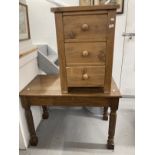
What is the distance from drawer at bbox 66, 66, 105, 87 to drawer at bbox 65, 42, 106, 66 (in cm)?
4

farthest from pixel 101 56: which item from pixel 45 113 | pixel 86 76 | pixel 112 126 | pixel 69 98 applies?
pixel 45 113

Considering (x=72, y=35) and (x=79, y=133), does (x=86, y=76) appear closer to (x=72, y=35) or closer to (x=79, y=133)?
(x=72, y=35)

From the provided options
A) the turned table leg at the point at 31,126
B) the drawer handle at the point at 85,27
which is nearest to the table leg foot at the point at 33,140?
the turned table leg at the point at 31,126

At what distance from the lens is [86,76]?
4.10 ft

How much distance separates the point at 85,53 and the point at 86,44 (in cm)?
6

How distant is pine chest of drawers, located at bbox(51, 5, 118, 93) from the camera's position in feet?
3.63

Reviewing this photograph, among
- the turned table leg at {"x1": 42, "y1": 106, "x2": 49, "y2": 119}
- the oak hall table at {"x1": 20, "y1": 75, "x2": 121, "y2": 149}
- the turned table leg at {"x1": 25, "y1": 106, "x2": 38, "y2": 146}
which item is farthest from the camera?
the turned table leg at {"x1": 42, "y1": 106, "x2": 49, "y2": 119}

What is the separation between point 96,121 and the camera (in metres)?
1.92

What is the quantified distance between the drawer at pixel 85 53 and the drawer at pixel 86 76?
0.04 meters

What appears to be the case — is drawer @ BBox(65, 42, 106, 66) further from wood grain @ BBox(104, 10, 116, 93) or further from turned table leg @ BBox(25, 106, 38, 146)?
turned table leg @ BBox(25, 106, 38, 146)

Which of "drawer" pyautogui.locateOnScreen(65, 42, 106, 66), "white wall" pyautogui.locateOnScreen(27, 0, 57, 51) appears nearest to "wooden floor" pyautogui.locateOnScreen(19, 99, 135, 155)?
"drawer" pyautogui.locateOnScreen(65, 42, 106, 66)
